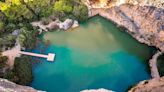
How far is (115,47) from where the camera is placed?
28375mm

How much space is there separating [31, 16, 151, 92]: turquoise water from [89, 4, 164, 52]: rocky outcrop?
0.60 meters

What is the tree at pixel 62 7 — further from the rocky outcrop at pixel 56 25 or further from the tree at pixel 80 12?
the rocky outcrop at pixel 56 25

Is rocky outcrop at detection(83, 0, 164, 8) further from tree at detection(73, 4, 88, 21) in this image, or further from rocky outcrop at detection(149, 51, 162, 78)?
rocky outcrop at detection(149, 51, 162, 78)

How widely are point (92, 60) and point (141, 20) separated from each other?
17.7 feet

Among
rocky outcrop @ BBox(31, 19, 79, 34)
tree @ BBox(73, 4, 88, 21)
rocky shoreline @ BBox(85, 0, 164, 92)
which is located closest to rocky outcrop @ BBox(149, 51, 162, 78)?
rocky shoreline @ BBox(85, 0, 164, 92)

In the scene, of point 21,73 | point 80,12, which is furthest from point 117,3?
point 21,73

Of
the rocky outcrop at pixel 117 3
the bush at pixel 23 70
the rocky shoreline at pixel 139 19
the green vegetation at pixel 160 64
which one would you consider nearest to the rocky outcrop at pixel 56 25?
the rocky shoreline at pixel 139 19

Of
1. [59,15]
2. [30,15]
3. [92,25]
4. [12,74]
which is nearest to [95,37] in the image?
[92,25]

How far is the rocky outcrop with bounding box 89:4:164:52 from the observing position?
28203mm

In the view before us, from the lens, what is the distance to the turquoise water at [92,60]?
25.5 metres

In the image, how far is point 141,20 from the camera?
95.8ft

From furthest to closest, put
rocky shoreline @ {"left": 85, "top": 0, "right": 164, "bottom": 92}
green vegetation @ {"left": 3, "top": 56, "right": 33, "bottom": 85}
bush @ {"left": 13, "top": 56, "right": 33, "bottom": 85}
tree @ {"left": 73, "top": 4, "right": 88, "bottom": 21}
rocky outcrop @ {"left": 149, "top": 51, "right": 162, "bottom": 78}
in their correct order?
tree @ {"left": 73, "top": 4, "right": 88, "bottom": 21} < rocky shoreline @ {"left": 85, "top": 0, "right": 164, "bottom": 92} < rocky outcrop @ {"left": 149, "top": 51, "right": 162, "bottom": 78} < bush @ {"left": 13, "top": 56, "right": 33, "bottom": 85} < green vegetation @ {"left": 3, "top": 56, "right": 33, "bottom": 85}

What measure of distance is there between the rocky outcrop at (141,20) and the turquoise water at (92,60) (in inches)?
23.8

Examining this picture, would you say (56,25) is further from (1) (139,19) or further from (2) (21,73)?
(1) (139,19)
